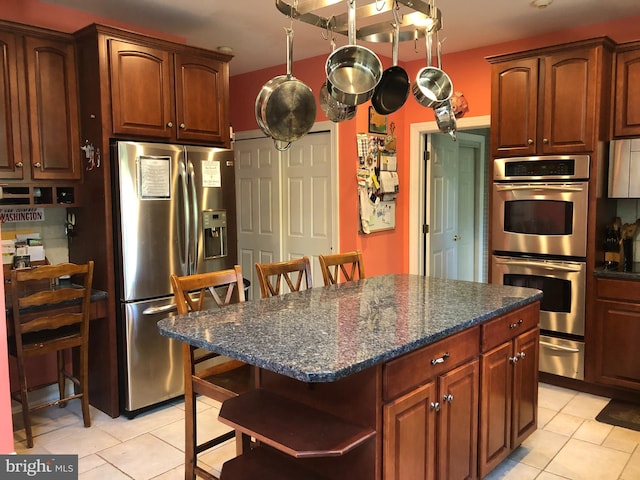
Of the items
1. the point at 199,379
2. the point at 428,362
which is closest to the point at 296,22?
the point at 199,379

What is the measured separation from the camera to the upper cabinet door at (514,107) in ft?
11.8

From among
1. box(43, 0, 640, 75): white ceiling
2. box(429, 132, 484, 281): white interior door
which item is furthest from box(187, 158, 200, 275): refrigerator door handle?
box(429, 132, 484, 281): white interior door

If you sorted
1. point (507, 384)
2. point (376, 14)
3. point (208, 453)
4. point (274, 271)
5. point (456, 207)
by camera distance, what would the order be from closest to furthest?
point (376, 14)
point (507, 384)
point (274, 271)
point (208, 453)
point (456, 207)

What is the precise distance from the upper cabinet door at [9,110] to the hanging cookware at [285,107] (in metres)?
1.64

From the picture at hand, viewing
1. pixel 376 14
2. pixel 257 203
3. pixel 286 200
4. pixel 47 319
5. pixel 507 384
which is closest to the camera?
pixel 376 14

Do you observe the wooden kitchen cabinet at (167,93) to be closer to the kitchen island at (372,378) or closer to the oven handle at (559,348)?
the kitchen island at (372,378)

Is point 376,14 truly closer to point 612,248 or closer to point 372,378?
point 372,378

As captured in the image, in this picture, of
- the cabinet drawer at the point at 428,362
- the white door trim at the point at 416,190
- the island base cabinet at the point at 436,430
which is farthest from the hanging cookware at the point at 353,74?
the white door trim at the point at 416,190

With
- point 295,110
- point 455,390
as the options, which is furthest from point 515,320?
point 295,110

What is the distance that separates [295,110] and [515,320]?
1423 mm

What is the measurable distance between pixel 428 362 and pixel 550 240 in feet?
6.99

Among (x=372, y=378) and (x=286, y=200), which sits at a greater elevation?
(x=286, y=200)

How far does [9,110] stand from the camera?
299 centimetres

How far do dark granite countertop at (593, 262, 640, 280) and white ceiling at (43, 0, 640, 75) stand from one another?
1718mm
